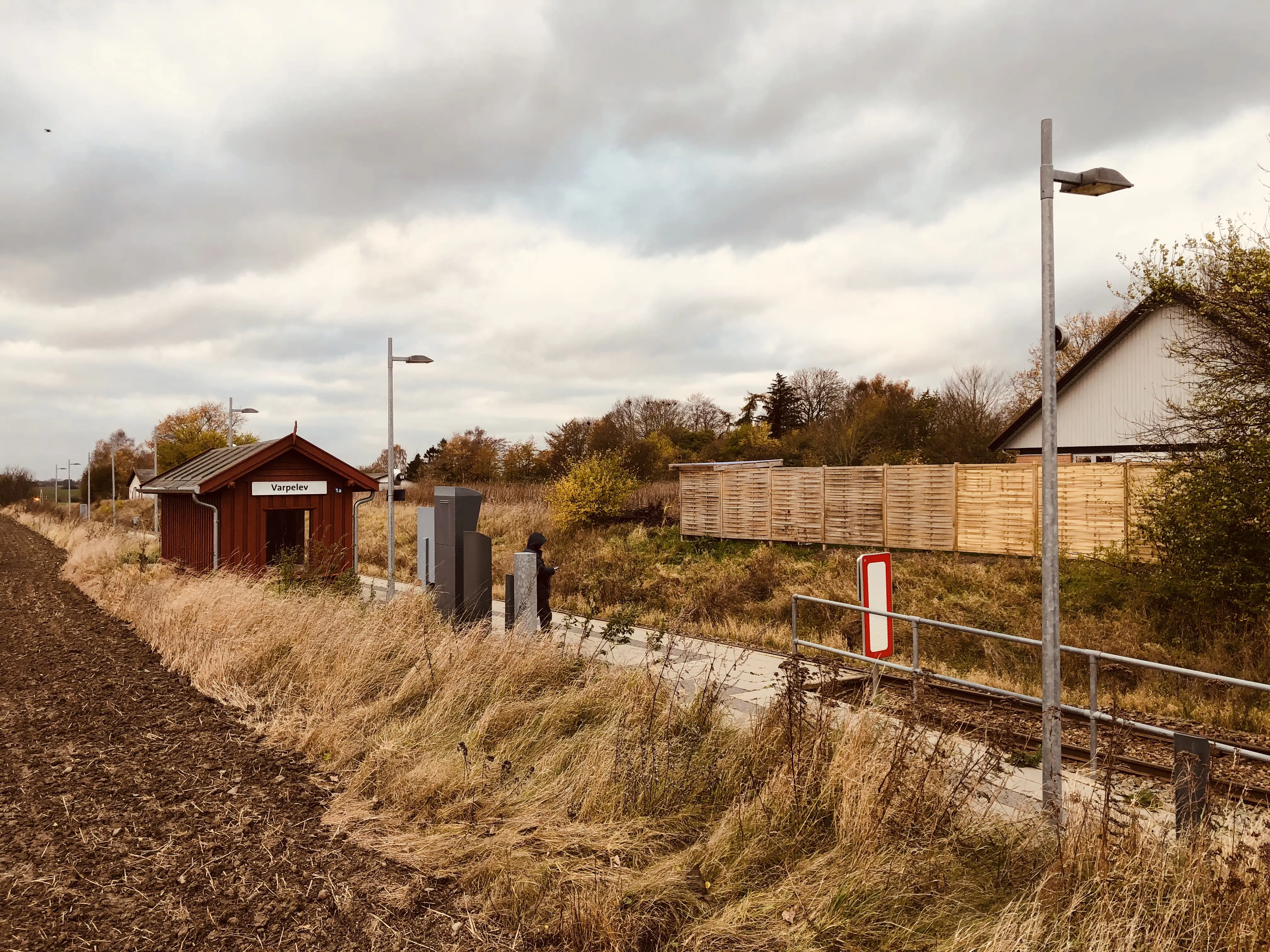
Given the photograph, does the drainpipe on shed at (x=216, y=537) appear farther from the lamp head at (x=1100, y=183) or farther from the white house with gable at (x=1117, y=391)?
the white house with gable at (x=1117, y=391)

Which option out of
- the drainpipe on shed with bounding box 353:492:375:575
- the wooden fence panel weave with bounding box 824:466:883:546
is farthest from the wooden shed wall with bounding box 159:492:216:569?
the wooden fence panel weave with bounding box 824:466:883:546

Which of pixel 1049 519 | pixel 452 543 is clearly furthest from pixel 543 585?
pixel 1049 519

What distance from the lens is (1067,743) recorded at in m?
8.12

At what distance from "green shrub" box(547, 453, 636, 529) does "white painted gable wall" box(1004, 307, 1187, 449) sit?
13.4m

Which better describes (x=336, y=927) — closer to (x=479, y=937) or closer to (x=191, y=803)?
(x=479, y=937)

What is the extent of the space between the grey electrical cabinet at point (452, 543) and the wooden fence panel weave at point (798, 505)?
1377cm

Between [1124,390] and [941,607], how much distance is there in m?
13.4

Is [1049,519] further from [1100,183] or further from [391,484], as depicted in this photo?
[391,484]

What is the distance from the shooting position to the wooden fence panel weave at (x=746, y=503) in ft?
80.5

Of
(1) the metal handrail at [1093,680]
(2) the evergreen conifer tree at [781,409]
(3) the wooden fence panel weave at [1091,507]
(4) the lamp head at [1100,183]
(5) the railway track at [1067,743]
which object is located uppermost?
(2) the evergreen conifer tree at [781,409]

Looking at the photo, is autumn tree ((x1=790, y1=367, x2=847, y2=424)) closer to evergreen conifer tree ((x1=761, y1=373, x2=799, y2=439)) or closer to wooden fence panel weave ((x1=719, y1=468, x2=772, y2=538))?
evergreen conifer tree ((x1=761, y1=373, x2=799, y2=439))

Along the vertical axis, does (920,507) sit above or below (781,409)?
below

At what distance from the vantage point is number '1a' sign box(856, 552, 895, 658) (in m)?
7.89

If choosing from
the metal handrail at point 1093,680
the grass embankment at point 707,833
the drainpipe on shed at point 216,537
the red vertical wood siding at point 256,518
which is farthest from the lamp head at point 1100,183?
the drainpipe on shed at point 216,537
